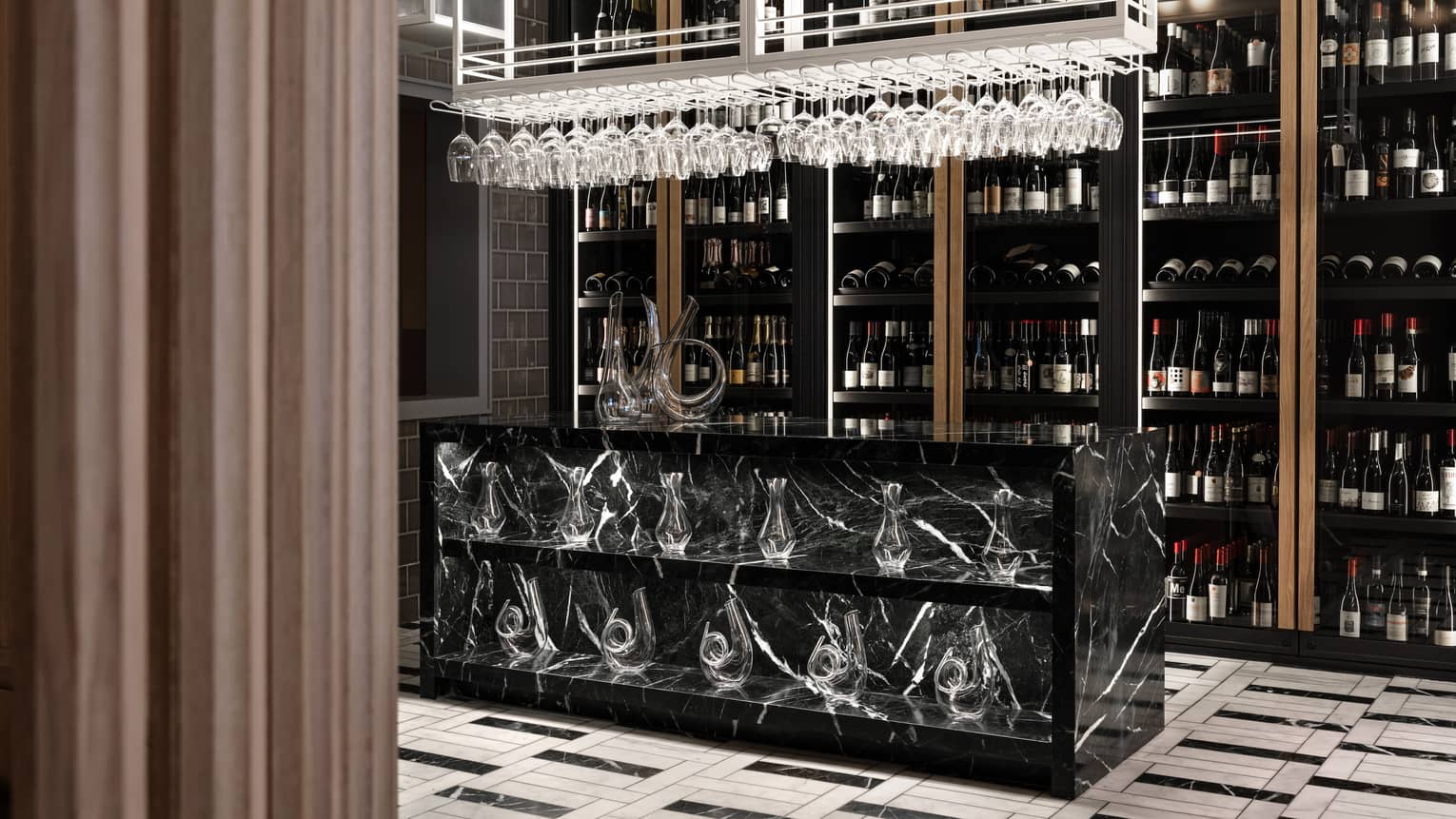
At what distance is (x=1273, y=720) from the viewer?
471 centimetres

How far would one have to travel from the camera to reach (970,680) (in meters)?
4.24

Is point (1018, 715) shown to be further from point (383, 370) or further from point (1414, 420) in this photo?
point (383, 370)

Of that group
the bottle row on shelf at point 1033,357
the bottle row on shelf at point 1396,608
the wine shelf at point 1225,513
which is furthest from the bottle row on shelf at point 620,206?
the bottle row on shelf at point 1396,608

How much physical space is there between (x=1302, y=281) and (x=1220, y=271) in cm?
38

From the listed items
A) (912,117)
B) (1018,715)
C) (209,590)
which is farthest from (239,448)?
(912,117)

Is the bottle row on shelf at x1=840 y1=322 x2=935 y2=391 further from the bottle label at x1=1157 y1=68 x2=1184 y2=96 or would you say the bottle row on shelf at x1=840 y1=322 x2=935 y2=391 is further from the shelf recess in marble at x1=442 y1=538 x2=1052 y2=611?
the shelf recess in marble at x1=442 y1=538 x2=1052 y2=611

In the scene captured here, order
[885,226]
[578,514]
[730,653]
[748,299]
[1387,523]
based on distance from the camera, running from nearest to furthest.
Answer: [730,653] → [578,514] → [1387,523] → [885,226] → [748,299]

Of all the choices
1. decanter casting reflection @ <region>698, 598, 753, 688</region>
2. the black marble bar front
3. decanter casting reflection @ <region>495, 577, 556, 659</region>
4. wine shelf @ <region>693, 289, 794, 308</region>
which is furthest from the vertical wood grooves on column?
decanter casting reflection @ <region>495, 577, 556, 659</region>

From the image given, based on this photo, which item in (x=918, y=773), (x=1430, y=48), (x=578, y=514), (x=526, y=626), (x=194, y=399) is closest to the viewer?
(x=194, y=399)

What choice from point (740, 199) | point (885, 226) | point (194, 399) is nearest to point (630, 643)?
point (885, 226)

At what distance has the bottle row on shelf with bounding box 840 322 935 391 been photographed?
641cm

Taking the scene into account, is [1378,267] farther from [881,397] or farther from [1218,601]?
[881,397]

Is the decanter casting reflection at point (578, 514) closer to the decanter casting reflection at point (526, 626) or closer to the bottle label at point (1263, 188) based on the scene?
the decanter casting reflection at point (526, 626)

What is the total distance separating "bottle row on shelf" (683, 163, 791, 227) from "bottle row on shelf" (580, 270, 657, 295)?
16.3 inches
